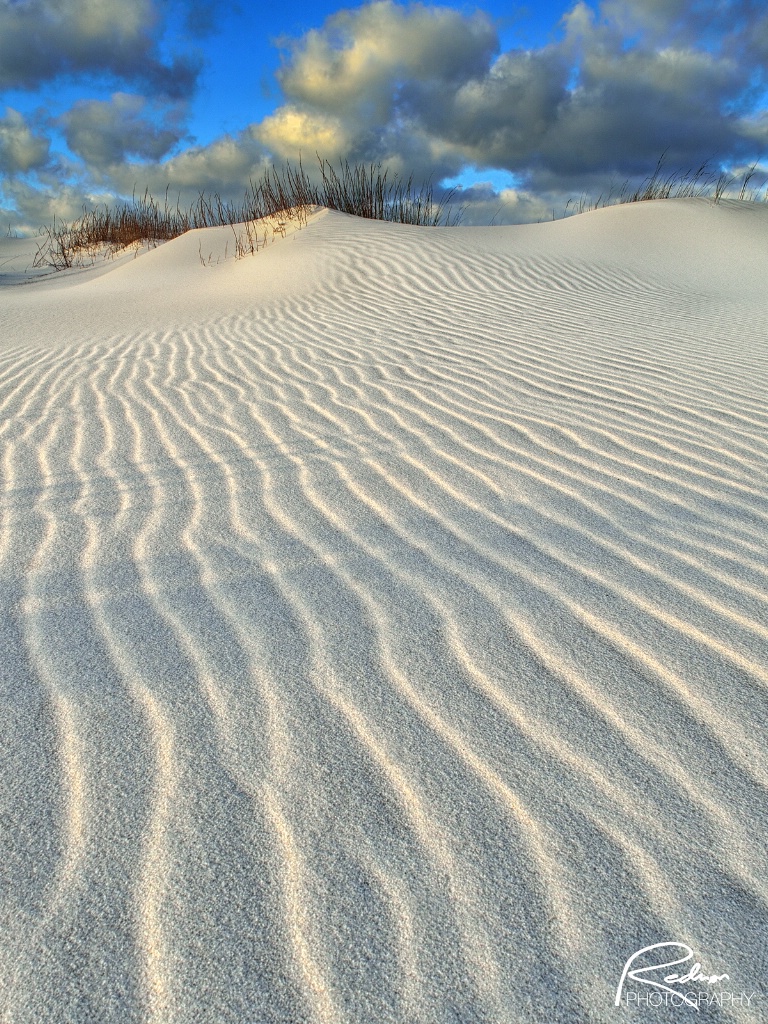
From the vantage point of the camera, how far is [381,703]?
1895 mm

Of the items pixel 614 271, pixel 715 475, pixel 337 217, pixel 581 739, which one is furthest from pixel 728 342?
pixel 337 217

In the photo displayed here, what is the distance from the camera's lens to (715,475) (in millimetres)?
3377

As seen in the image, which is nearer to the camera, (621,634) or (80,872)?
(80,872)

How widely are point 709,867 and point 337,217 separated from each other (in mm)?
14084

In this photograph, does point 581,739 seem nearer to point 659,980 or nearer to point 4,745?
point 659,980

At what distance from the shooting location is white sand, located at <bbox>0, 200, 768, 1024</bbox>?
4.14 feet

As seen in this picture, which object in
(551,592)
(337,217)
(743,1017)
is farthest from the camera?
(337,217)

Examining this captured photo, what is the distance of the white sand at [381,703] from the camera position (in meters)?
1.26
